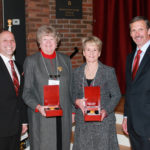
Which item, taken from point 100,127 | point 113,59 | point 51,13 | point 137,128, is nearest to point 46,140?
point 100,127

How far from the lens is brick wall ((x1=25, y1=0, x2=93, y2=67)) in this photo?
459 cm

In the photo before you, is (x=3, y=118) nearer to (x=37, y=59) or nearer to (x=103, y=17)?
(x=37, y=59)

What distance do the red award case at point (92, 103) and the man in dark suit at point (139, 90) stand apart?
33 centimetres

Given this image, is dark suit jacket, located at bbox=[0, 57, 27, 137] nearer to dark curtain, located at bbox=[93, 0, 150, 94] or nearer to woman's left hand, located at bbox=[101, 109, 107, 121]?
woman's left hand, located at bbox=[101, 109, 107, 121]

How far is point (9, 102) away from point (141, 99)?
4.63ft

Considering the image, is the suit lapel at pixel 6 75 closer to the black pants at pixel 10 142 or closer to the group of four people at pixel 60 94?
the group of four people at pixel 60 94

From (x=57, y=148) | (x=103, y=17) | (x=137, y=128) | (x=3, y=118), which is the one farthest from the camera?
(x=103, y=17)

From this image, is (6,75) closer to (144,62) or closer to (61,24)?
(144,62)

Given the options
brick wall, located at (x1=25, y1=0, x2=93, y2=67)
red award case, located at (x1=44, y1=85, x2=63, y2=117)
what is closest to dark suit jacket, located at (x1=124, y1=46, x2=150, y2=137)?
red award case, located at (x1=44, y1=85, x2=63, y2=117)

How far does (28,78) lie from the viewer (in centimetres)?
279

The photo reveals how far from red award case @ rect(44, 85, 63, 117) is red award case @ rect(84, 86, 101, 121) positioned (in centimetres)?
29

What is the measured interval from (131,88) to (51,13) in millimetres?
2798

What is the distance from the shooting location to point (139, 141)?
253 centimetres

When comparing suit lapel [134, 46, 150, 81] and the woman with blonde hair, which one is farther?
the woman with blonde hair
